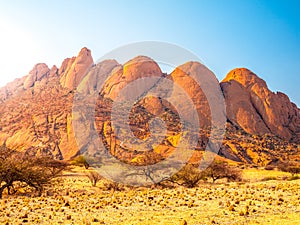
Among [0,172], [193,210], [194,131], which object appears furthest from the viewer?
[194,131]

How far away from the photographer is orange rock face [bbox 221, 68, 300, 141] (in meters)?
103

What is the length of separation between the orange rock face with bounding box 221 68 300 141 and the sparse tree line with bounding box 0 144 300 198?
5059 cm

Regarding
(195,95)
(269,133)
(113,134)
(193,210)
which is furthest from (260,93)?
(193,210)

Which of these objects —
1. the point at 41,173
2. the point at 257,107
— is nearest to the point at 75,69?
the point at 257,107

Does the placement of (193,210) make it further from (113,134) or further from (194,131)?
(194,131)

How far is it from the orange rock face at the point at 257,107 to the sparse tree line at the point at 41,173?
50587mm

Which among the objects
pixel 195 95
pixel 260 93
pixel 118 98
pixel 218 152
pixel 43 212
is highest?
pixel 260 93

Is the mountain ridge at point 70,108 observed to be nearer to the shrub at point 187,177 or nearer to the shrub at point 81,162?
the shrub at point 81,162

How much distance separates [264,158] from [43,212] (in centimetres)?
7154

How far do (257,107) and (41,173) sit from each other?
100000 millimetres

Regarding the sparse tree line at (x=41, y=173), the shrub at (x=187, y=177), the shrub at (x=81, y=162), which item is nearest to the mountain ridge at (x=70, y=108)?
the shrub at (x=81, y=162)

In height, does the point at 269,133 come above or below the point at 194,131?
above

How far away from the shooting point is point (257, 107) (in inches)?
4345

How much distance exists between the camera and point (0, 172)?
21188mm
